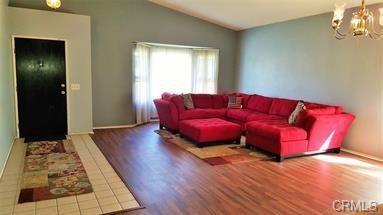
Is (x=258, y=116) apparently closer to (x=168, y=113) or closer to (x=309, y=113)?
(x=309, y=113)

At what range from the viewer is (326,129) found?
4742 millimetres

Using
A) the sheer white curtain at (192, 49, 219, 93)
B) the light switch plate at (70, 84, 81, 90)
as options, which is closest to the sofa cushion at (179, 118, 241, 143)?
the light switch plate at (70, 84, 81, 90)

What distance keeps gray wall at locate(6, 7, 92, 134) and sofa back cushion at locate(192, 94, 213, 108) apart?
2.34m

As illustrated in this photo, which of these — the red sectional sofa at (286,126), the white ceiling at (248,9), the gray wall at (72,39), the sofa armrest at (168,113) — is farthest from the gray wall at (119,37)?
the red sectional sofa at (286,126)

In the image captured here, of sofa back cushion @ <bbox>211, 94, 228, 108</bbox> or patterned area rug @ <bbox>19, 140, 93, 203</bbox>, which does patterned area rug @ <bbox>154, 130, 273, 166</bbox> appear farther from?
patterned area rug @ <bbox>19, 140, 93, 203</bbox>

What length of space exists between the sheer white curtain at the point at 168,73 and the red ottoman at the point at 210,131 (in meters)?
1.94

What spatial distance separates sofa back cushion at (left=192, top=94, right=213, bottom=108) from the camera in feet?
22.4

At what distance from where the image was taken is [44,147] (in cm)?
498

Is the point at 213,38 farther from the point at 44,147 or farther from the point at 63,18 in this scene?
the point at 44,147

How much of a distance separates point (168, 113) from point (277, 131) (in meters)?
2.47

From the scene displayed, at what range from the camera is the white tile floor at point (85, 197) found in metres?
2.81

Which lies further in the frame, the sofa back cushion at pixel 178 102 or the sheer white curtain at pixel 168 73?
the sheer white curtain at pixel 168 73

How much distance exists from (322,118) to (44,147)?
4639mm

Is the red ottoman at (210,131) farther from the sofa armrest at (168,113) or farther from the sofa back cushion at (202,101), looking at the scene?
the sofa back cushion at (202,101)
